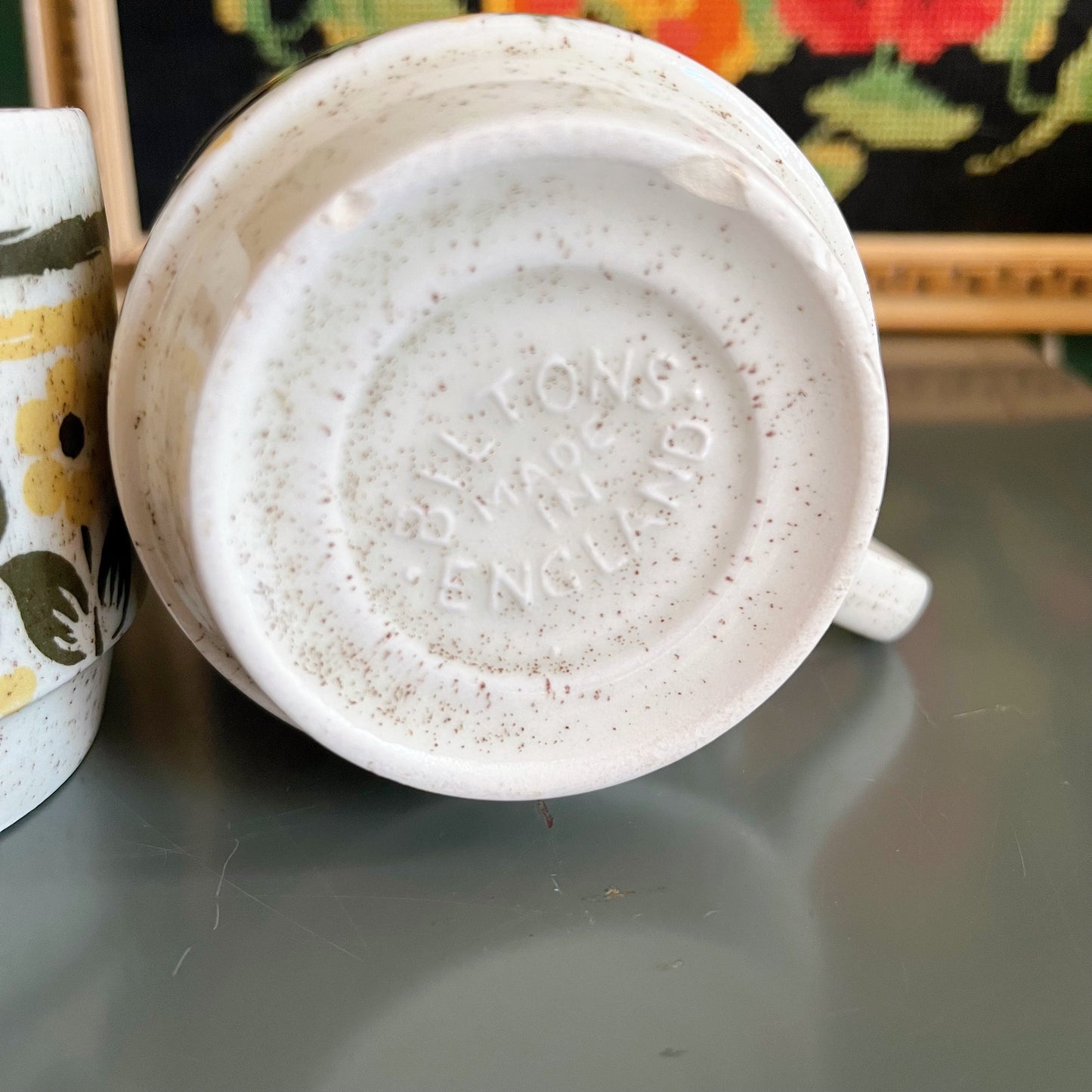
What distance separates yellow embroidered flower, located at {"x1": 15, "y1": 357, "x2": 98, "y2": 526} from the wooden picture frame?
556 millimetres

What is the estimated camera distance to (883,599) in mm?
494

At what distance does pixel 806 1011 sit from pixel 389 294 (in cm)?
23

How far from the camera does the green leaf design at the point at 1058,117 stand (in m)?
0.89

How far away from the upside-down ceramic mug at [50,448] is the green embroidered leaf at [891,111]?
0.68 metres

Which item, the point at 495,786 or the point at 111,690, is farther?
the point at 111,690

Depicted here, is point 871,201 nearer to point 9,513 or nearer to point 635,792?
point 635,792

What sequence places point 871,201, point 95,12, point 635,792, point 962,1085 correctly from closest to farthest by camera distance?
point 962,1085
point 635,792
point 95,12
point 871,201

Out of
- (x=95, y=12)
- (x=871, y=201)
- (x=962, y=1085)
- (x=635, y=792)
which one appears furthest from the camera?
(x=871, y=201)

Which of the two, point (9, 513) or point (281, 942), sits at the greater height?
point (9, 513)

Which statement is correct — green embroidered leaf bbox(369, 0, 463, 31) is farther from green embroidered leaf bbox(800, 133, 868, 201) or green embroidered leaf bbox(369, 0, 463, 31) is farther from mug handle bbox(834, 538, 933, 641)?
mug handle bbox(834, 538, 933, 641)

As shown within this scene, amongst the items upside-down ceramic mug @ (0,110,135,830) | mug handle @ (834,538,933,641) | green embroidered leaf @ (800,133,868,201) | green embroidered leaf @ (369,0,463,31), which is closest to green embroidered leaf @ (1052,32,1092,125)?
green embroidered leaf @ (800,133,868,201)

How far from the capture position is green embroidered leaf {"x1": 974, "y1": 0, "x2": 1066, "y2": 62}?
872 mm

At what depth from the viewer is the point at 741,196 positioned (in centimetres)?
31

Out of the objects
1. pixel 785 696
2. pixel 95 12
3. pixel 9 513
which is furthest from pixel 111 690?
pixel 95 12
